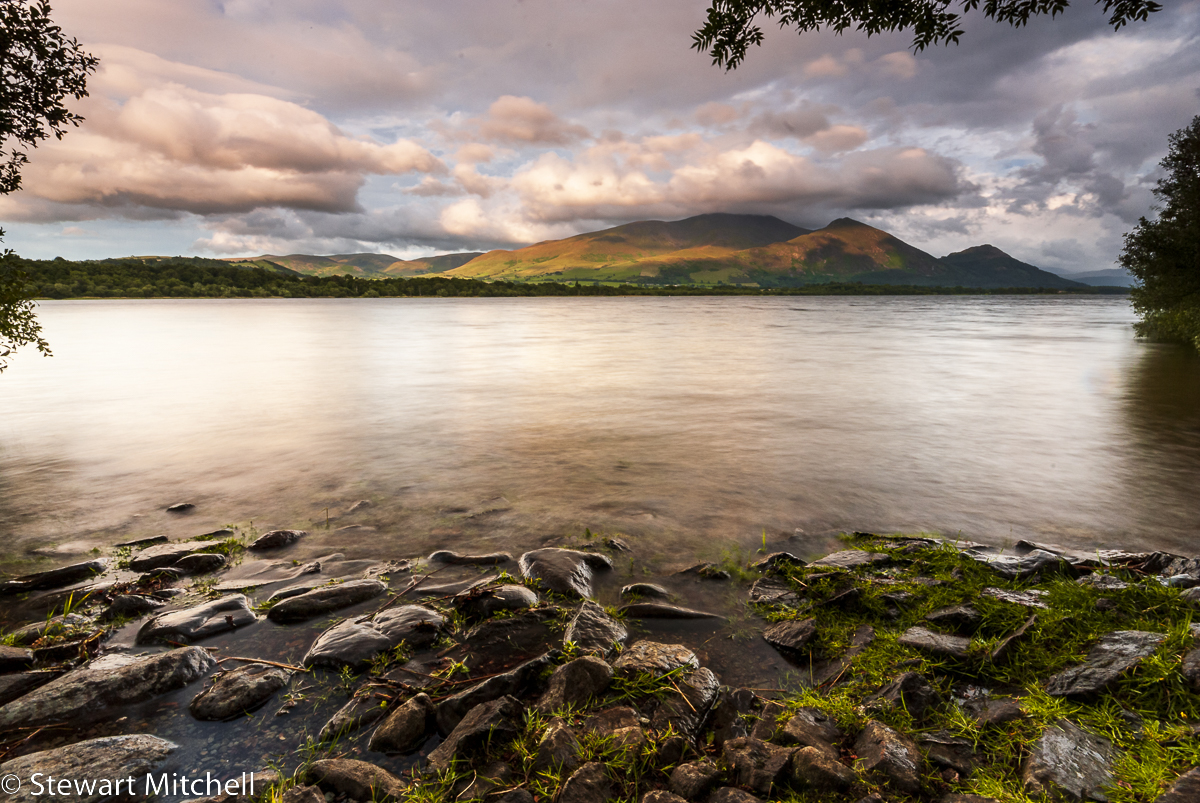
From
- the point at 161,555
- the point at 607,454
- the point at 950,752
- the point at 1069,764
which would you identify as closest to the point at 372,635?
the point at 161,555

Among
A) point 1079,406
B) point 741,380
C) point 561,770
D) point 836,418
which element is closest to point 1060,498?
point 836,418

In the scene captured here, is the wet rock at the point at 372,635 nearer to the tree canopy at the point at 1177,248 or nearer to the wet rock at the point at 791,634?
the wet rock at the point at 791,634

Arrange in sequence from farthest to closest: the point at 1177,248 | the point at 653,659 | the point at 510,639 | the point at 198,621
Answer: the point at 1177,248 < the point at 198,621 < the point at 510,639 < the point at 653,659

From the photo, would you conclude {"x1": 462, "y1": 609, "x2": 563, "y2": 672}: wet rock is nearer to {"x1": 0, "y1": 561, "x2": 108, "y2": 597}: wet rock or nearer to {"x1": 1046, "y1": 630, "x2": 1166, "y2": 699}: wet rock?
{"x1": 1046, "y1": 630, "x2": 1166, "y2": 699}: wet rock

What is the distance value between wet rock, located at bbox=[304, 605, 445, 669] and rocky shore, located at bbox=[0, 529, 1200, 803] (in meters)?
0.03

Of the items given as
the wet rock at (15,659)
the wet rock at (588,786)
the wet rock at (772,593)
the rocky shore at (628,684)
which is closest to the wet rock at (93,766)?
the rocky shore at (628,684)

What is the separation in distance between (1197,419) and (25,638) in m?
29.3

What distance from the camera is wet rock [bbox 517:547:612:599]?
24.4 feet

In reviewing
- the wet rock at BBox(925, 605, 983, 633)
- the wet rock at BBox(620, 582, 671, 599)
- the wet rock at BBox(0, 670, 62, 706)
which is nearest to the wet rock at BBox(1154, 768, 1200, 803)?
the wet rock at BBox(925, 605, 983, 633)

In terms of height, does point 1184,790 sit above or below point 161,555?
above

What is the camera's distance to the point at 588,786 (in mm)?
3988

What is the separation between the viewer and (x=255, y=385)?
28125 mm

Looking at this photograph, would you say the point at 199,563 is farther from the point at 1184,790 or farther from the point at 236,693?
the point at 1184,790

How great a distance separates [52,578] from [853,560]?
10865 mm
